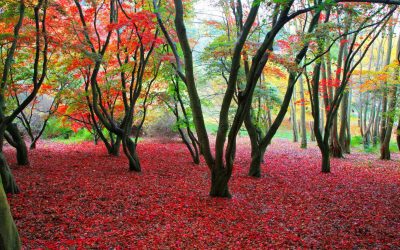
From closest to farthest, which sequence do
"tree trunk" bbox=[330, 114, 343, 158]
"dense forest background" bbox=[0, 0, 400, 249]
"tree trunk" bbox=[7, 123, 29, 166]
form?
"dense forest background" bbox=[0, 0, 400, 249] < "tree trunk" bbox=[7, 123, 29, 166] < "tree trunk" bbox=[330, 114, 343, 158]

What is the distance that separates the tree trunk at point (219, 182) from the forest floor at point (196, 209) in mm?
170

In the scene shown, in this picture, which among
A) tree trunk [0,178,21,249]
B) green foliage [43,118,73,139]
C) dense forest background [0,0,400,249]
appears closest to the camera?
tree trunk [0,178,21,249]

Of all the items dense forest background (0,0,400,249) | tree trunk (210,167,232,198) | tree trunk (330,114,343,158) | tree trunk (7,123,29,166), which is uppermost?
dense forest background (0,0,400,249)

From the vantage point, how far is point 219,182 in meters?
6.39

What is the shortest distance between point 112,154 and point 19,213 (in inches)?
290

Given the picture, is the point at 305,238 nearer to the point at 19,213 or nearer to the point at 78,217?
the point at 78,217

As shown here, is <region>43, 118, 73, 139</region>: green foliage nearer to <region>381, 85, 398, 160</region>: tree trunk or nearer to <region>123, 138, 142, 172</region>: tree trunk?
<region>123, 138, 142, 172</region>: tree trunk

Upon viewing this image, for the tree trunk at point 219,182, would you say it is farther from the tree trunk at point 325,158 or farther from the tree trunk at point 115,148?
the tree trunk at point 115,148

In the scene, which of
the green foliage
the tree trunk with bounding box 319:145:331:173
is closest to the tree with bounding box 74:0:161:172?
the tree trunk with bounding box 319:145:331:173

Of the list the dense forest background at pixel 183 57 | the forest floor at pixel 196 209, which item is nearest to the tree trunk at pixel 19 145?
the dense forest background at pixel 183 57

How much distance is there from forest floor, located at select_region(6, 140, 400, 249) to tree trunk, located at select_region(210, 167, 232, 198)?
17 cm

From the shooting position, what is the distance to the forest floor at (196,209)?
14.2 feet

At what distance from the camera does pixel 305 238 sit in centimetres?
446

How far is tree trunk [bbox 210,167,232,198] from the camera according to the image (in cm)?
631
